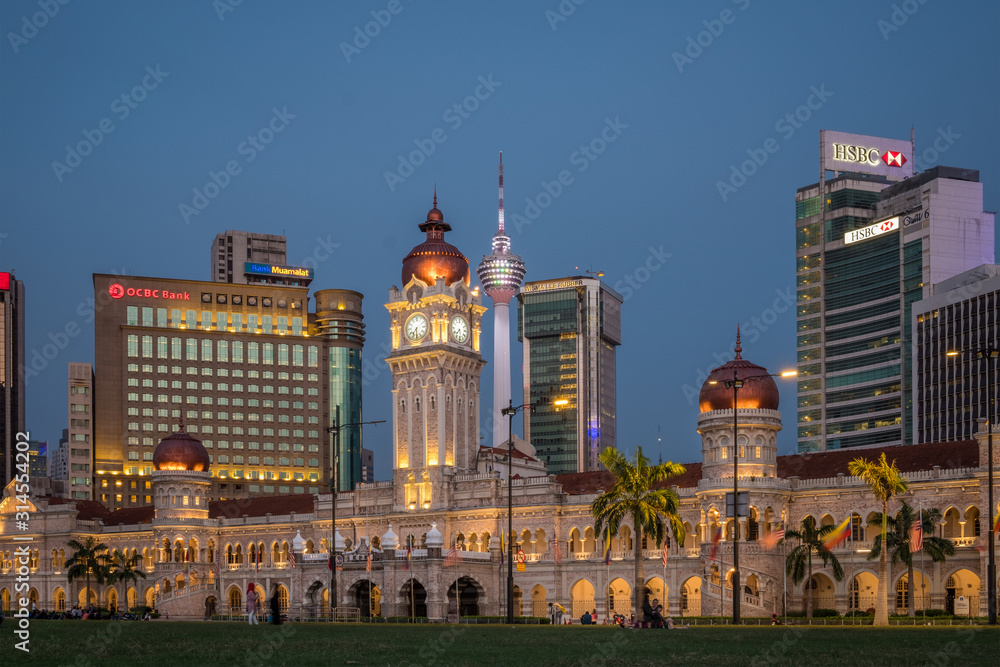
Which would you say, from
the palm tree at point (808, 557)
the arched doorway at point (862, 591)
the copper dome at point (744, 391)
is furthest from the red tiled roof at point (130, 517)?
the arched doorway at point (862, 591)

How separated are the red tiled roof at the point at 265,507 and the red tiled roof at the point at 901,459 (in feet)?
157

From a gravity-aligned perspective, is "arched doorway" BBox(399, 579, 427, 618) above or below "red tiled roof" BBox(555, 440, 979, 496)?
below

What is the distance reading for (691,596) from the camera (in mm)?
87562

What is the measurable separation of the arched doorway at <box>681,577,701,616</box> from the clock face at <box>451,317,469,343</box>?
3156 cm

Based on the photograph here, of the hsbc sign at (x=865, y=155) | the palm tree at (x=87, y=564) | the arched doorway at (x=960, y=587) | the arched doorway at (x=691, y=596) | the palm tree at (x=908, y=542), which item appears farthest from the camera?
the hsbc sign at (x=865, y=155)

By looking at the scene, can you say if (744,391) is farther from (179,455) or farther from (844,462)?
(179,455)

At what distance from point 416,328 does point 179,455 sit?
97.7ft

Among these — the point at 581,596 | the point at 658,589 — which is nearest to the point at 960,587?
the point at 658,589

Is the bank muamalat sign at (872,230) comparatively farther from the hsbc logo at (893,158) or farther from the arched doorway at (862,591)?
the arched doorway at (862,591)

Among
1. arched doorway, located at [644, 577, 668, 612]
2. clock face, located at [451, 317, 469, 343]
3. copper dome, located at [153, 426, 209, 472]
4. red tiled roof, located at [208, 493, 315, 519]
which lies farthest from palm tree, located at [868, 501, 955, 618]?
copper dome, located at [153, 426, 209, 472]

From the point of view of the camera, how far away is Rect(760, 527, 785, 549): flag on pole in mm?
80938

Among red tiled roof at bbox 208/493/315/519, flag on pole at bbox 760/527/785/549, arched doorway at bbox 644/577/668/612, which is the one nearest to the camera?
flag on pole at bbox 760/527/785/549

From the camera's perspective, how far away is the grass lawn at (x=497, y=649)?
29.5 m

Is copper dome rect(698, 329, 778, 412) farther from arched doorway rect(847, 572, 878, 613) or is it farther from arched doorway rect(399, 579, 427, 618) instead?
arched doorway rect(399, 579, 427, 618)
